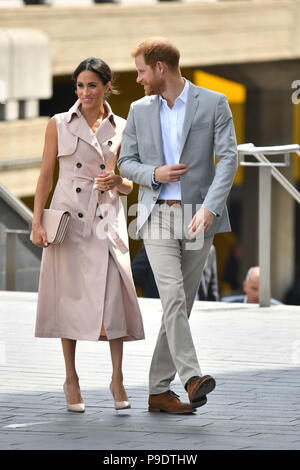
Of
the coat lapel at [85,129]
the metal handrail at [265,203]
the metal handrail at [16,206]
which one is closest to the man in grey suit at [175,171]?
the coat lapel at [85,129]

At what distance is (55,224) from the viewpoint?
7105mm

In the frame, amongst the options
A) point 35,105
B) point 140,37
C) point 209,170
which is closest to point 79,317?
point 209,170

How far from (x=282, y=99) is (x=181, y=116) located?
83.4 ft

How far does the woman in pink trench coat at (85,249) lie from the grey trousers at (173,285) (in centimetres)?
18

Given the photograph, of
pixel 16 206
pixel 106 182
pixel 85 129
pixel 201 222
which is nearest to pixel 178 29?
pixel 16 206

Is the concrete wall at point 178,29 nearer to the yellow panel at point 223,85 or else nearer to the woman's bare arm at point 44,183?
the yellow panel at point 223,85

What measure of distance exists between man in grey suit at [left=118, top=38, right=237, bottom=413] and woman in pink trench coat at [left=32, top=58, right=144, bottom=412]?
0.56 feet

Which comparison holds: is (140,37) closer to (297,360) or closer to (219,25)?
(219,25)

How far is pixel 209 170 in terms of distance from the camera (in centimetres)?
709

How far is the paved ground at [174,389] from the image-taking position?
257 inches

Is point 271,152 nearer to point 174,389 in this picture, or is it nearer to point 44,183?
point 174,389

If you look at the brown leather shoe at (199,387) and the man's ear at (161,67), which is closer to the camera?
the brown leather shoe at (199,387)

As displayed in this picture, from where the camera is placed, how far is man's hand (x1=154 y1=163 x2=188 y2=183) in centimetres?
691

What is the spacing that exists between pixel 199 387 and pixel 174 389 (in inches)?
44.4
